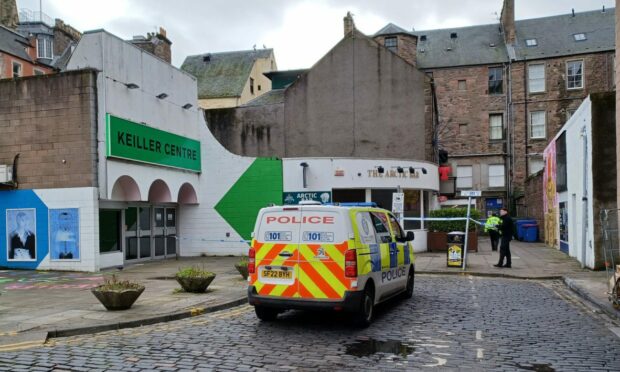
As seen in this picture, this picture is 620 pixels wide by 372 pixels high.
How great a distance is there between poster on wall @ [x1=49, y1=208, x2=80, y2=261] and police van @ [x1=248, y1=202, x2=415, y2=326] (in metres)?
9.86

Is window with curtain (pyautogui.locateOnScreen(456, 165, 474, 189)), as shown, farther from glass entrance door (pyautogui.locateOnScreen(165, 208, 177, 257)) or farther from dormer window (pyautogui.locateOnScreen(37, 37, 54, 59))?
dormer window (pyautogui.locateOnScreen(37, 37, 54, 59))

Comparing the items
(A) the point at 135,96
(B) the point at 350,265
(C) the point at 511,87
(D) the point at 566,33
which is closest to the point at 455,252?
(B) the point at 350,265

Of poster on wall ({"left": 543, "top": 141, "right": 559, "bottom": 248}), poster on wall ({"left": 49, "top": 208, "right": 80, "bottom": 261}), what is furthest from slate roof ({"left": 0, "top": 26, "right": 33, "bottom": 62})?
poster on wall ({"left": 543, "top": 141, "right": 559, "bottom": 248})

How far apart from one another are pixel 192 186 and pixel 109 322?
45.2ft

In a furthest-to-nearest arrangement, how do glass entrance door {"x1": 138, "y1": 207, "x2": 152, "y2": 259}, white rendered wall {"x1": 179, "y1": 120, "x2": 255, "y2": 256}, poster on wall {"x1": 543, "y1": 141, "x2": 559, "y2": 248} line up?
1. poster on wall {"x1": 543, "y1": 141, "x2": 559, "y2": 248}
2. white rendered wall {"x1": 179, "y1": 120, "x2": 255, "y2": 256}
3. glass entrance door {"x1": 138, "y1": 207, "x2": 152, "y2": 259}

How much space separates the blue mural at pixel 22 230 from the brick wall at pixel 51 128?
0.52 metres

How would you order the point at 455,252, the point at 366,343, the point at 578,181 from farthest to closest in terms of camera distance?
the point at 578,181
the point at 455,252
the point at 366,343

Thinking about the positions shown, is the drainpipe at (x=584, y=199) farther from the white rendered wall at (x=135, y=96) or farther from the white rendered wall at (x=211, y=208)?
the white rendered wall at (x=135, y=96)

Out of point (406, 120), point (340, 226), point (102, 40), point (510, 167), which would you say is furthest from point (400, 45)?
point (340, 226)

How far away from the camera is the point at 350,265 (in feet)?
27.7

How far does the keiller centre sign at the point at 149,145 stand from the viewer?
17.3m

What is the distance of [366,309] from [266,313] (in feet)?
5.63

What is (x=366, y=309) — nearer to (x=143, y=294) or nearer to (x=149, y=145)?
(x=143, y=294)

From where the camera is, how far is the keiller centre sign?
17.3 meters
